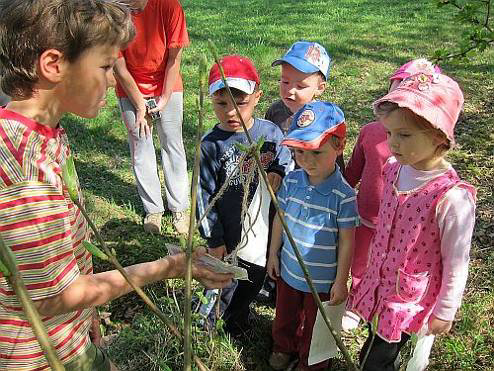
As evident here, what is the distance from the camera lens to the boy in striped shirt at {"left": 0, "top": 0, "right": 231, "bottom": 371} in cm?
114

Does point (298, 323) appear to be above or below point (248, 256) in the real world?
below

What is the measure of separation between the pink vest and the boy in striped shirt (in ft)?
2.49

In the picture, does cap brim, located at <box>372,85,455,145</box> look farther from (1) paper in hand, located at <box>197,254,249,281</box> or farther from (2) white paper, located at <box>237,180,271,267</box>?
(1) paper in hand, located at <box>197,254,249,281</box>

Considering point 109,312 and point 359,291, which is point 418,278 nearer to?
point 359,291

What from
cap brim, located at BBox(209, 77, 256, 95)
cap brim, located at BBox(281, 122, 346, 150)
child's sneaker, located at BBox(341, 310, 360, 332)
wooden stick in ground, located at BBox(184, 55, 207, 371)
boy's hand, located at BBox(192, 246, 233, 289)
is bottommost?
child's sneaker, located at BBox(341, 310, 360, 332)

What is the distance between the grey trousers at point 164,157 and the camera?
137 inches

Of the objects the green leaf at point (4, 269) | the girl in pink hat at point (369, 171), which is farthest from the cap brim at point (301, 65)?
the green leaf at point (4, 269)

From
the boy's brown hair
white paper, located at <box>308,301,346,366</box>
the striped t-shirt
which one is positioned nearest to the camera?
the striped t-shirt

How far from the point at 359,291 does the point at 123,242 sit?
2025 mm

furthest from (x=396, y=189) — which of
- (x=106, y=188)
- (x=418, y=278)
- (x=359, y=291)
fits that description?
(x=106, y=188)

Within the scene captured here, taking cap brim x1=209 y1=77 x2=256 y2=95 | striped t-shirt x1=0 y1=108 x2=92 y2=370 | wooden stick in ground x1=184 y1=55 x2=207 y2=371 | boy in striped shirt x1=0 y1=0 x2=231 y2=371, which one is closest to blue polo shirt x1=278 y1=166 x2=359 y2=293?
cap brim x1=209 y1=77 x2=256 y2=95

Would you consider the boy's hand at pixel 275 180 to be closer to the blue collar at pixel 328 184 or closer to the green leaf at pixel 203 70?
the blue collar at pixel 328 184

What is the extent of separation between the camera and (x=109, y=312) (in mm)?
2895

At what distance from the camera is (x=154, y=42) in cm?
329
